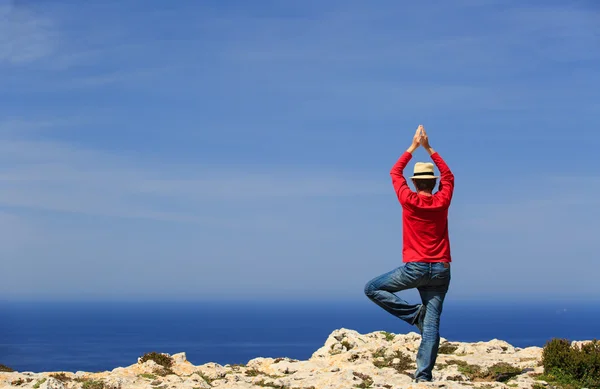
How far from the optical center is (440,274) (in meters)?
14.6

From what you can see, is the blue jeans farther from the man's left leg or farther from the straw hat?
the straw hat

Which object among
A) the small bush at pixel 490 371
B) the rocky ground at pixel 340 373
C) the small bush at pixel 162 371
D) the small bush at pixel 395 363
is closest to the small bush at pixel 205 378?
the rocky ground at pixel 340 373

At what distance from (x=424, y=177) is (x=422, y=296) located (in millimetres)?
2628

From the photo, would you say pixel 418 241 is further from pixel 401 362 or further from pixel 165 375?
pixel 165 375

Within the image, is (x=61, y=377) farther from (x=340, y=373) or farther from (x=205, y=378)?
(x=340, y=373)

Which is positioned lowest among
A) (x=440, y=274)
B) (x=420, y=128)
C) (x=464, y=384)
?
(x=464, y=384)

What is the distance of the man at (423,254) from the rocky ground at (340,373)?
1.21 meters

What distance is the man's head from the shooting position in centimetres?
1505

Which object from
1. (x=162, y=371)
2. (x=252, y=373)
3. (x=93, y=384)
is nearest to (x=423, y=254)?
(x=252, y=373)

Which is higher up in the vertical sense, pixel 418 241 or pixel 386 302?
pixel 418 241

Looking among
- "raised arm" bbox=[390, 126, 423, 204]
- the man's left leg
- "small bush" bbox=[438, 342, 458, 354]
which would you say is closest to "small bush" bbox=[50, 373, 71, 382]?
the man's left leg

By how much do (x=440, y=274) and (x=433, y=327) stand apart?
3.89ft

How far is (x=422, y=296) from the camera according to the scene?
15102mm

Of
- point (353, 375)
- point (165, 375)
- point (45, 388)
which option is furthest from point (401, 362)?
point (45, 388)
